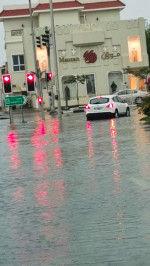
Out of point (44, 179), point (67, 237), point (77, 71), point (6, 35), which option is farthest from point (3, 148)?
point (6, 35)

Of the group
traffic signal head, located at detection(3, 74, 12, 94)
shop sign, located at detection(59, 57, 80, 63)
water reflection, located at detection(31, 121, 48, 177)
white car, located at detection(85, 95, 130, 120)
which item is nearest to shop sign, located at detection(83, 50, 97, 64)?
shop sign, located at detection(59, 57, 80, 63)

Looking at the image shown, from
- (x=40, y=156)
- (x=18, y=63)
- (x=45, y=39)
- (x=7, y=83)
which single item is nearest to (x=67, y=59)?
(x=18, y=63)

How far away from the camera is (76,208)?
10.3 metres

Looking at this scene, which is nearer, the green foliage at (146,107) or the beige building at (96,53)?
the green foliage at (146,107)

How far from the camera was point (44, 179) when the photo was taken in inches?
557

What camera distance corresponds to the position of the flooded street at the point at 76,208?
747 centimetres

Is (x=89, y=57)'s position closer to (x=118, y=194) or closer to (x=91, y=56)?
(x=91, y=56)

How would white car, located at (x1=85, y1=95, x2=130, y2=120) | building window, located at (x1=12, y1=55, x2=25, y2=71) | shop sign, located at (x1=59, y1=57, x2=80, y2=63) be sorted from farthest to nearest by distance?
1. building window, located at (x1=12, y1=55, x2=25, y2=71)
2. shop sign, located at (x1=59, y1=57, x2=80, y2=63)
3. white car, located at (x1=85, y1=95, x2=130, y2=120)

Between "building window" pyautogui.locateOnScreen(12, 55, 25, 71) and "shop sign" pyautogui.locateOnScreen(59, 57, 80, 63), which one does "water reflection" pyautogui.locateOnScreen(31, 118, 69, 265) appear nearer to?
"shop sign" pyautogui.locateOnScreen(59, 57, 80, 63)

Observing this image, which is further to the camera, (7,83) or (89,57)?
(89,57)

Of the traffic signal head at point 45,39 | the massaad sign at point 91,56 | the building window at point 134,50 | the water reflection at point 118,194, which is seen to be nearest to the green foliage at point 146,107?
the traffic signal head at point 45,39

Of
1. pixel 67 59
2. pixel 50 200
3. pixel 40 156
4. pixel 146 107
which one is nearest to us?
pixel 50 200

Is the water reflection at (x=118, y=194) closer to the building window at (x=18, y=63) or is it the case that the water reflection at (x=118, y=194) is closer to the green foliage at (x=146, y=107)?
the green foliage at (x=146, y=107)

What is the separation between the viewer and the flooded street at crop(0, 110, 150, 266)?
747cm
